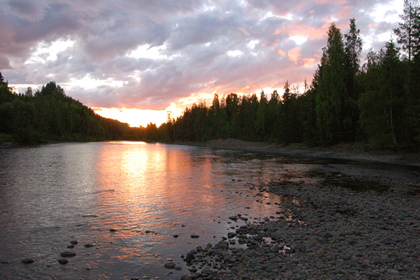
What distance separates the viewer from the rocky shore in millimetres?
8008

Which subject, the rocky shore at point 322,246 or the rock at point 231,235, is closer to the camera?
the rocky shore at point 322,246

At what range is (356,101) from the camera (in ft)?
194

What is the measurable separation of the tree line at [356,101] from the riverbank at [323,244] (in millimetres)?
31959

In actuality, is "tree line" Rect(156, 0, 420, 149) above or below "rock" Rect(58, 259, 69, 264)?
above

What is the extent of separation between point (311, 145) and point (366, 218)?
58255mm

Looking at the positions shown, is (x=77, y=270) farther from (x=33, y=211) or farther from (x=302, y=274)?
(x=33, y=211)

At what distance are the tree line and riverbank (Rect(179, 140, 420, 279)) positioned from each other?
105ft

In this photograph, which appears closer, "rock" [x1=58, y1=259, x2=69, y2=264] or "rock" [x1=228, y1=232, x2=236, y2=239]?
"rock" [x1=58, y1=259, x2=69, y2=264]

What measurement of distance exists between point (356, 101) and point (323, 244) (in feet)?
191

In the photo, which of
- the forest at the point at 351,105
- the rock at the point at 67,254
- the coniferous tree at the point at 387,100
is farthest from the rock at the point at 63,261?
the coniferous tree at the point at 387,100

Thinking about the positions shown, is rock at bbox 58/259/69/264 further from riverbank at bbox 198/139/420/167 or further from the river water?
riverbank at bbox 198/139/420/167

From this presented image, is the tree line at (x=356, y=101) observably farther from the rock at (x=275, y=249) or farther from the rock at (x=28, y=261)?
the rock at (x=28, y=261)

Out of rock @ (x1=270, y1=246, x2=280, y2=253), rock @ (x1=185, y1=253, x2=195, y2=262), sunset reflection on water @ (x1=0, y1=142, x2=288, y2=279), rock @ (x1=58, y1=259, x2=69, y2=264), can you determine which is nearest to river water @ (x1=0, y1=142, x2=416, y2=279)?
sunset reflection on water @ (x1=0, y1=142, x2=288, y2=279)

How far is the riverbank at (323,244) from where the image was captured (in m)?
8.03
